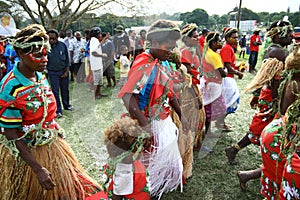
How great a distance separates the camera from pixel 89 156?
3.92 meters

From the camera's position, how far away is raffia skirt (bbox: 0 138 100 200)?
90.5 inches

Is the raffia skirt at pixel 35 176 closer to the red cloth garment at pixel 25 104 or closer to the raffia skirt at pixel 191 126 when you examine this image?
the red cloth garment at pixel 25 104

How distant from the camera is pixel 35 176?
2330 mm

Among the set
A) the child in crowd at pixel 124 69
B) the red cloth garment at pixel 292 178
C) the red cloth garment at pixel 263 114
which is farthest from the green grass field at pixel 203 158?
the red cloth garment at pixel 292 178

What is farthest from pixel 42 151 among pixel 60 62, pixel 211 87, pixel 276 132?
pixel 60 62

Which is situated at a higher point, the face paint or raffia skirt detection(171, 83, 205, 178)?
the face paint

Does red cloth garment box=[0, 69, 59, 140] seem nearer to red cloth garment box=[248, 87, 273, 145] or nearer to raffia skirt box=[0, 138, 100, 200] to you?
raffia skirt box=[0, 138, 100, 200]

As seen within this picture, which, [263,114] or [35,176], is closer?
[35,176]

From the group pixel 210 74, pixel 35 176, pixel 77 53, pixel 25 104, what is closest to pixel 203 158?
pixel 210 74

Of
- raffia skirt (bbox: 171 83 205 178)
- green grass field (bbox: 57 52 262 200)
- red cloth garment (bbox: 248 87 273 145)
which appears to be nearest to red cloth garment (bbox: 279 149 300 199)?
green grass field (bbox: 57 52 262 200)

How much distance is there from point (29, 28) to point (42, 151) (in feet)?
3.34

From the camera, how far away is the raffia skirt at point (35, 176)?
2299 millimetres

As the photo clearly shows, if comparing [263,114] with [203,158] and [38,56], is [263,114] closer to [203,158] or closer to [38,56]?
[203,158]

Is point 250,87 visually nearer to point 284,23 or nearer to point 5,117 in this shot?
point 284,23
